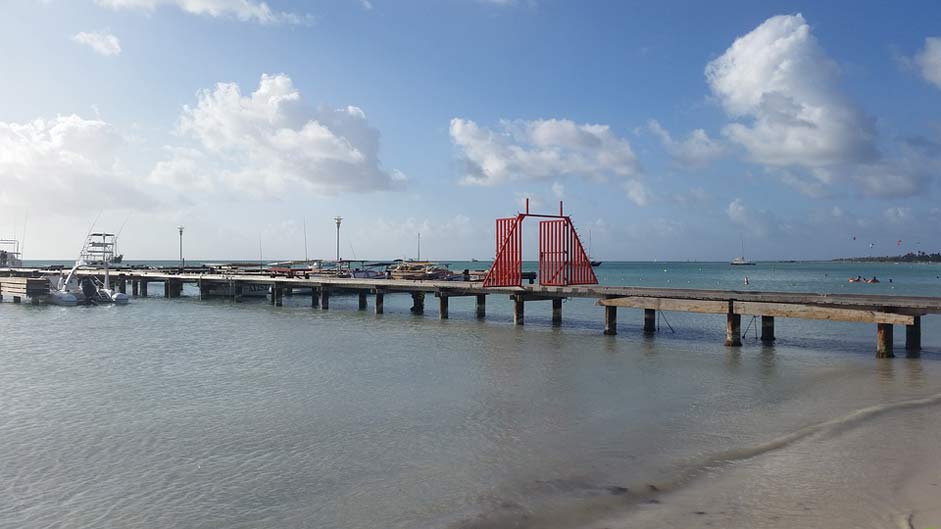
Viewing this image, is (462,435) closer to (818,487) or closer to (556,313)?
(818,487)

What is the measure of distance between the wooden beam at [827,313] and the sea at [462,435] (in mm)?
1499

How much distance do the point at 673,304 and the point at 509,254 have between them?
8.73 m

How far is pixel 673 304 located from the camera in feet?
82.5

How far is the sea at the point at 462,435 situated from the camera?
8.50m

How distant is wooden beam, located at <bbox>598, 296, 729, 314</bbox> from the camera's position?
23.9 m

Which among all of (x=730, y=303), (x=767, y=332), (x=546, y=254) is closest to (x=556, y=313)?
(x=546, y=254)

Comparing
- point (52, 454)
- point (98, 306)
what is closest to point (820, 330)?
point (52, 454)

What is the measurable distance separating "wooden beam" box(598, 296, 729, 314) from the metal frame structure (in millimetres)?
3928

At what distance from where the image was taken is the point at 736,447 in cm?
1117

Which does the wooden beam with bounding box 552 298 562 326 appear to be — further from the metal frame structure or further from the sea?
the sea

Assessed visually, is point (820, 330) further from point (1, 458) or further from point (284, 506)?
point (1, 458)

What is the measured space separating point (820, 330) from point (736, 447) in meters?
23.6

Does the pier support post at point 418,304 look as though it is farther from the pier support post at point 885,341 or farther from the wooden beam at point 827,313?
the pier support post at point 885,341

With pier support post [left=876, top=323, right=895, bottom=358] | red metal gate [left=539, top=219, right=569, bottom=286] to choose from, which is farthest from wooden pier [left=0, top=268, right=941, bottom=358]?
red metal gate [left=539, top=219, right=569, bottom=286]
